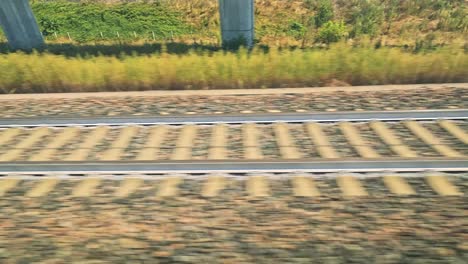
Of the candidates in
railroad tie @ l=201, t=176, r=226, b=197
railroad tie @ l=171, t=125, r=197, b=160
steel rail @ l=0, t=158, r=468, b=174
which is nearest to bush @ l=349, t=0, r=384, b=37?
railroad tie @ l=171, t=125, r=197, b=160

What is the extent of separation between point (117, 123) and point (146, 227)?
270 centimetres

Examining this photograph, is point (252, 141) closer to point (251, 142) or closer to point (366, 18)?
point (251, 142)

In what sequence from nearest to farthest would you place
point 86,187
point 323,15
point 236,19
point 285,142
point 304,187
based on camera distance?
point 304,187 < point 86,187 < point 285,142 < point 236,19 < point 323,15

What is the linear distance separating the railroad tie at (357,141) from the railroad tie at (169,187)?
217 centimetres

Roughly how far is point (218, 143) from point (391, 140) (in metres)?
2.20

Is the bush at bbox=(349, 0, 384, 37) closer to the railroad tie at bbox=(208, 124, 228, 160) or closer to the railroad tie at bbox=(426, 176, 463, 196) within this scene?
the railroad tie at bbox=(208, 124, 228, 160)

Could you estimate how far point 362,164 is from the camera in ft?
14.0

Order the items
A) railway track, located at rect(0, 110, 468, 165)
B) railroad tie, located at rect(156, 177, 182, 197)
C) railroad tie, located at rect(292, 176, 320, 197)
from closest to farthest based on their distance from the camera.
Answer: railroad tie, located at rect(292, 176, 320, 197) < railroad tie, located at rect(156, 177, 182, 197) < railway track, located at rect(0, 110, 468, 165)

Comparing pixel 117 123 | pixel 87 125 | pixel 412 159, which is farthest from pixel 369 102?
pixel 87 125

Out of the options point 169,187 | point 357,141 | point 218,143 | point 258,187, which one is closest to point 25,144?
point 169,187

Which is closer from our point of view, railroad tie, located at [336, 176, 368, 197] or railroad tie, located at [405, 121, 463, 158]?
railroad tie, located at [336, 176, 368, 197]

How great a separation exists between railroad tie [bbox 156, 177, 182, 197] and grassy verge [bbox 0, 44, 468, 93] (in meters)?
3.95

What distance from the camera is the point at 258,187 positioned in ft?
13.2

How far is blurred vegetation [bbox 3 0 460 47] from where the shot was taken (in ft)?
68.7
